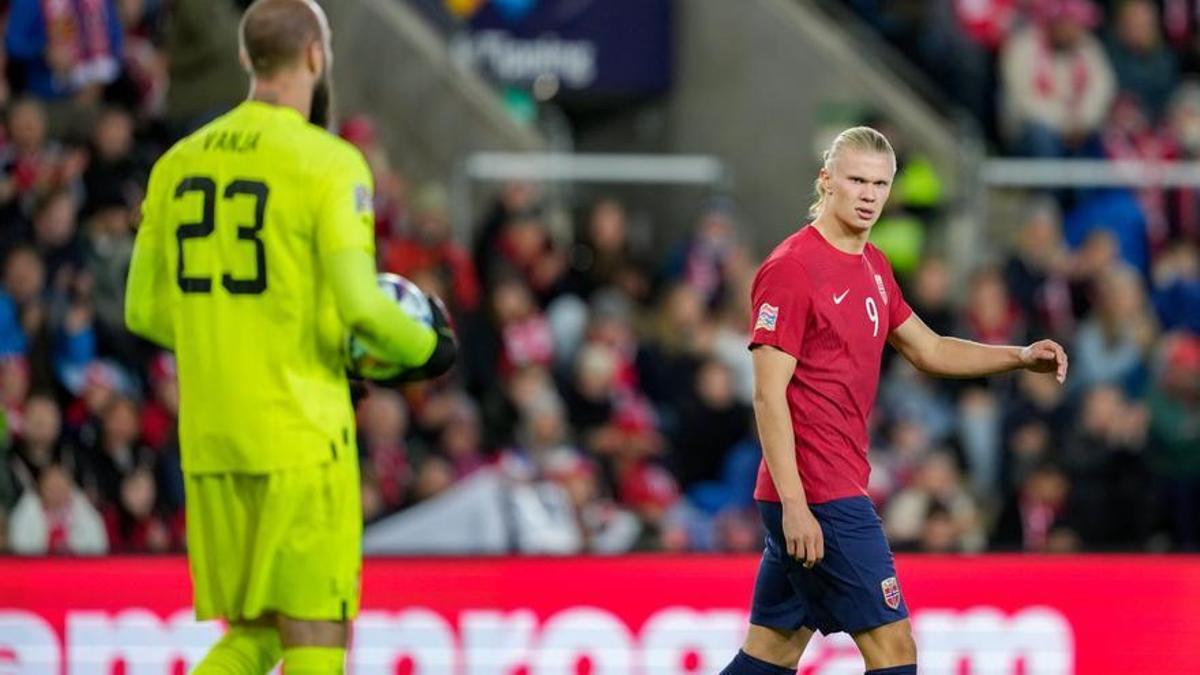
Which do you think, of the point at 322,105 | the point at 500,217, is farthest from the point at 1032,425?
the point at 322,105

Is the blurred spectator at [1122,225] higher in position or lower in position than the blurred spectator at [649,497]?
higher

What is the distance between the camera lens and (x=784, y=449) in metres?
5.86

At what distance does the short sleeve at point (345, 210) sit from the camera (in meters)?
5.25

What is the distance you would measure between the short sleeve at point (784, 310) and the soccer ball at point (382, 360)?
0.87 metres

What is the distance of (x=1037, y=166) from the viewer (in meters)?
14.2

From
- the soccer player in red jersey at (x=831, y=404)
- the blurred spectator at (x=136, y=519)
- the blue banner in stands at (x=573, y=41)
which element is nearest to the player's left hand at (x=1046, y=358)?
the soccer player in red jersey at (x=831, y=404)

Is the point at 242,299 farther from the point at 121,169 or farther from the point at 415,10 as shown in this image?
the point at 415,10

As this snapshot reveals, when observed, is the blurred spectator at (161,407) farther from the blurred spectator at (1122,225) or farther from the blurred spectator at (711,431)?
the blurred spectator at (1122,225)

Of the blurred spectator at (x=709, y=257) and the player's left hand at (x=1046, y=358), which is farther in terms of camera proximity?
the blurred spectator at (x=709, y=257)

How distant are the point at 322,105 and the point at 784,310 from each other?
130cm

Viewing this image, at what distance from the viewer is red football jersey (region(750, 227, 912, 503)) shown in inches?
233

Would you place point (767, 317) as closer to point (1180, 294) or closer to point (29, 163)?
point (29, 163)

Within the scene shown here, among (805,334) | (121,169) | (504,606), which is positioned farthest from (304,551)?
(121,169)

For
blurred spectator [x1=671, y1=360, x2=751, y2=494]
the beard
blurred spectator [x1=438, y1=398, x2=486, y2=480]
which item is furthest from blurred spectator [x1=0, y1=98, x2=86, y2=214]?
the beard
